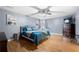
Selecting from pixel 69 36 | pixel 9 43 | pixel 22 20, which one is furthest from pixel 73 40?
pixel 9 43

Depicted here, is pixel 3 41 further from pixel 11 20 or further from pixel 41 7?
pixel 41 7

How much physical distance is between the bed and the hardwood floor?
8 cm

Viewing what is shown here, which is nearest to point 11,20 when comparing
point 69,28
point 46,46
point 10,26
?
point 10,26

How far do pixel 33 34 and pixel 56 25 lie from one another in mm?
466

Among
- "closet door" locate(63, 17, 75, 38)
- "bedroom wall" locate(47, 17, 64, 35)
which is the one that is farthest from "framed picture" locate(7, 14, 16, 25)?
"closet door" locate(63, 17, 75, 38)

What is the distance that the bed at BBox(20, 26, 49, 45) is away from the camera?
83.4 inches

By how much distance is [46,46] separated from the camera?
2.12 metres

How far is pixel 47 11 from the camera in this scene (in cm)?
211

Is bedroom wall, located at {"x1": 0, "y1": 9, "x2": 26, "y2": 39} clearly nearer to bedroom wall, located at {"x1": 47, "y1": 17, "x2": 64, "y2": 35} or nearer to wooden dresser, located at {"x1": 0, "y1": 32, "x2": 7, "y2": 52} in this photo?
wooden dresser, located at {"x1": 0, "y1": 32, "x2": 7, "y2": 52}

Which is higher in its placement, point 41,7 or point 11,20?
point 41,7

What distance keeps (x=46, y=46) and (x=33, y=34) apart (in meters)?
0.33

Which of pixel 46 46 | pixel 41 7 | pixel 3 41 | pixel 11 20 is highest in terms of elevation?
pixel 41 7

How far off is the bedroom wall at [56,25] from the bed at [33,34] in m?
0.12

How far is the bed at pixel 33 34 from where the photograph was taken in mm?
2119
